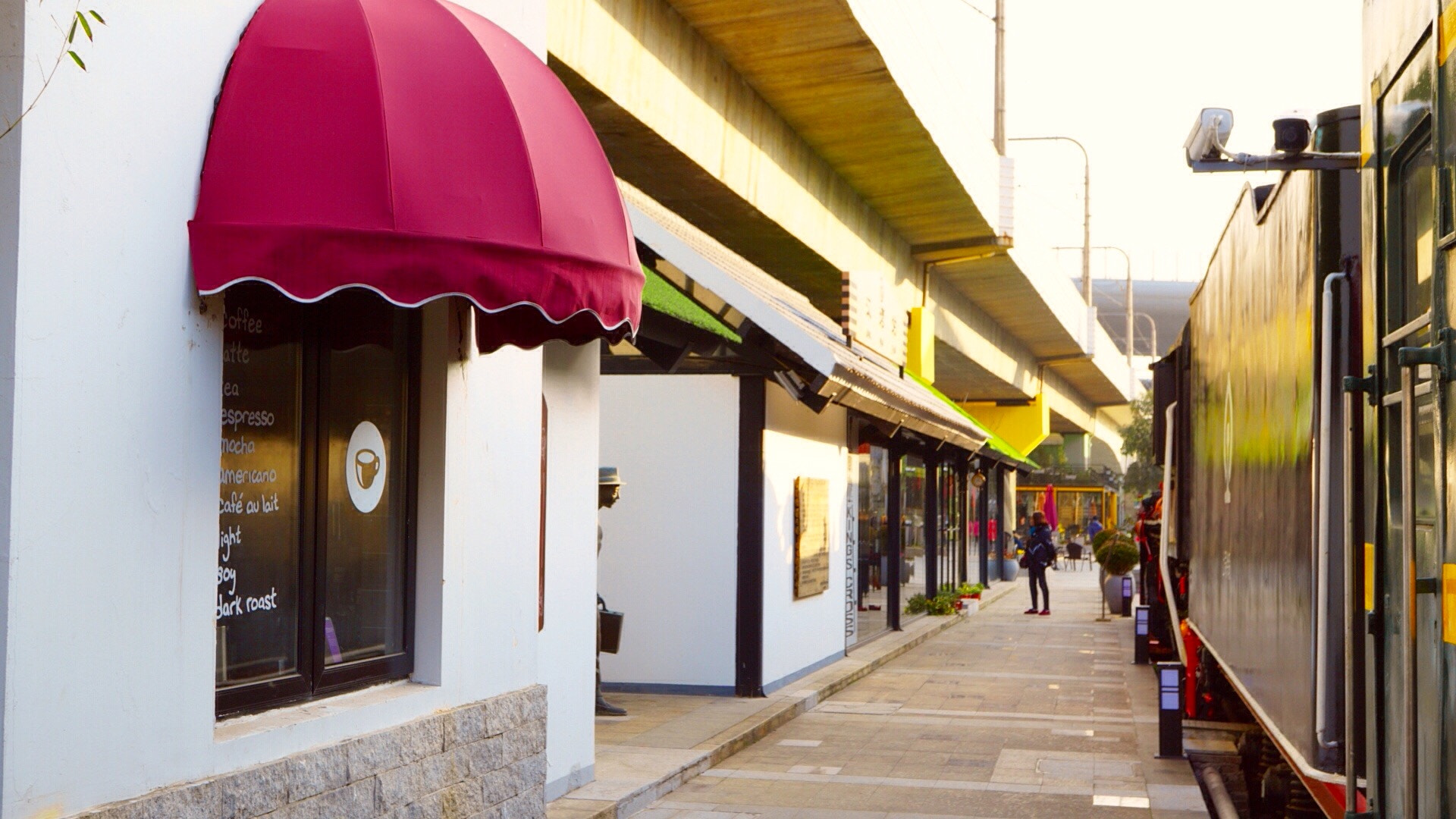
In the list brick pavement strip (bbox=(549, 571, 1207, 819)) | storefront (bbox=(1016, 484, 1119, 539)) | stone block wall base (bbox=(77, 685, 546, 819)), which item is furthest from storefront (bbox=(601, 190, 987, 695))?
storefront (bbox=(1016, 484, 1119, 539))

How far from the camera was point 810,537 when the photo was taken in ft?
51.9

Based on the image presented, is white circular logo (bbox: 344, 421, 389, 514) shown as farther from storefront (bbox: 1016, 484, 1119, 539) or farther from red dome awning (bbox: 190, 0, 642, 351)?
storefront (bbox: 1016, 484, 1119, 539)

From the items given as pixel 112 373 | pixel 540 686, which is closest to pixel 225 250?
pixel 112 373

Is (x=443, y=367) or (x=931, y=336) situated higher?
(x=931, y=336)

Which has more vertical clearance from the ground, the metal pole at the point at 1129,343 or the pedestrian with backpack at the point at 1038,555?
the metal pole at the point at 1129,343

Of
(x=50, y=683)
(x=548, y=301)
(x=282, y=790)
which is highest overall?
(x=548, y=301)

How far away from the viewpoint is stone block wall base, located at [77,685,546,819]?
509 centimetres

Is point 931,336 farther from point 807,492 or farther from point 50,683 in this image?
point 50,683

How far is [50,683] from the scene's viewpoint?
173 inches

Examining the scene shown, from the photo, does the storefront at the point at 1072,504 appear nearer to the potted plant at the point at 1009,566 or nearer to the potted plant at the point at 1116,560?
the potted plant at the point at 1009,566

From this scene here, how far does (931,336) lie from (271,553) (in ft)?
70.5

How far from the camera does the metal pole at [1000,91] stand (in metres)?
30.2

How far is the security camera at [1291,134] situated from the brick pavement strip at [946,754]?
211 inches

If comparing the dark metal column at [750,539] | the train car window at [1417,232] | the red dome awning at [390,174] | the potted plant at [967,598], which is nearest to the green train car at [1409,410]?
the train car window at [1417,232]
